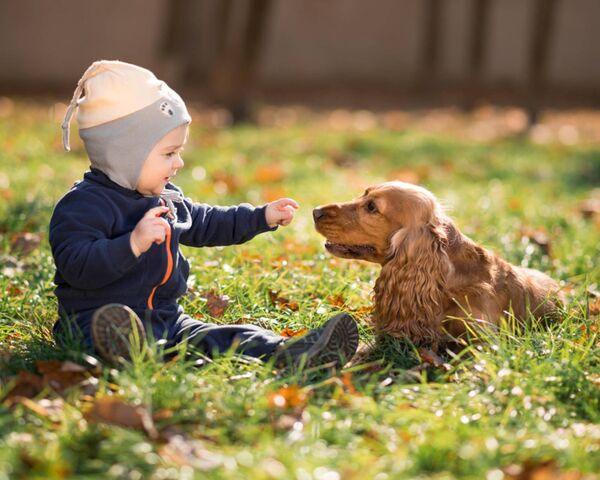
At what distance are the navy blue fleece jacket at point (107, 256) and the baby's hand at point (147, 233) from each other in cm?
3

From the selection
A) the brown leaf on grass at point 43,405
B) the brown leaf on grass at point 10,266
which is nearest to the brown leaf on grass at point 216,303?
the brown leaf on grass at point 10,266

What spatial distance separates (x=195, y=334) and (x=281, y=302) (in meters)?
0.84

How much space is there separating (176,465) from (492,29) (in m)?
19.7

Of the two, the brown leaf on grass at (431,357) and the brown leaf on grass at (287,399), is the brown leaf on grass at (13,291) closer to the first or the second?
the brown leaf on grass at (287,399)

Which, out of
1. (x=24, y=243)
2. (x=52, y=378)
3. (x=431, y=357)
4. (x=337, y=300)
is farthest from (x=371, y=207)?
(x=24, y=243)

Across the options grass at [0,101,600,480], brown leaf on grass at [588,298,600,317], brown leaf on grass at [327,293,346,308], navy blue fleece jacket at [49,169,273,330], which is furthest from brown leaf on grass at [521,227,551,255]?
navy blue fleece jacket at [49,169,273,330]

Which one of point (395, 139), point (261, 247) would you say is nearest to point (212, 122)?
point (395, 139)

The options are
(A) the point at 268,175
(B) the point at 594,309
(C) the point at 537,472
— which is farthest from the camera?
(A) the point at 268,175

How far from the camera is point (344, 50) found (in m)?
20.6

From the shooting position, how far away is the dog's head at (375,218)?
390 cm

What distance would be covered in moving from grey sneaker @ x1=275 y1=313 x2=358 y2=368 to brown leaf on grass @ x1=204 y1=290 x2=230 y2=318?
717 millimetres

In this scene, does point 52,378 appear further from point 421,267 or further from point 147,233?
point 421,267

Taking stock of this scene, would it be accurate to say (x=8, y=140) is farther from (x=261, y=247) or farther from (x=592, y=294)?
(x=592, y=294)

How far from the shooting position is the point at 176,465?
8.27 feet
